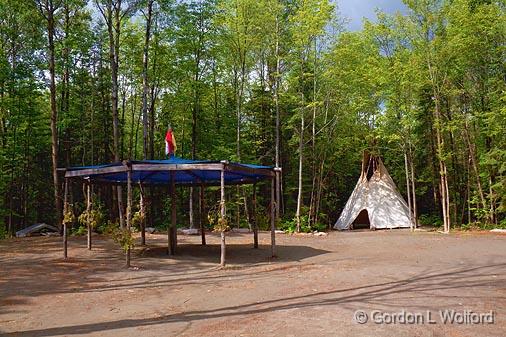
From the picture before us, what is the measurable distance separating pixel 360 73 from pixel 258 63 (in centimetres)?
648

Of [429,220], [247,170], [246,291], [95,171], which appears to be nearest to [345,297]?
[246,291]

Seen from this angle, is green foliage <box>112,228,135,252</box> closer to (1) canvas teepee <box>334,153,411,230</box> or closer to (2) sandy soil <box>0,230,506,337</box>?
(2) sandy soil <box>0,230,506,337</box>

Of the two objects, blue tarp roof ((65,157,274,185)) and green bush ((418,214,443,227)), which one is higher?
blue tarp roof ((65,157,274,185))

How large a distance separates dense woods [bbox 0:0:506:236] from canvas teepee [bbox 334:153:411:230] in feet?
3.34

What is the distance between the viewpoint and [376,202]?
25.3m

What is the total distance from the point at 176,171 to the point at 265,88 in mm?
17683

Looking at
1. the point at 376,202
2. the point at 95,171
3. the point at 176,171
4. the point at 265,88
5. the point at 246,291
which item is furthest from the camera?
the point at 265,88

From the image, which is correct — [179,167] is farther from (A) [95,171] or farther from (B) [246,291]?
(B) [246,291]

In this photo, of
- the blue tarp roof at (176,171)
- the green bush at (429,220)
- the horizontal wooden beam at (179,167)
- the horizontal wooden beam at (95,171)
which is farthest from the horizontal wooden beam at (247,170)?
the green bush at (429,220)

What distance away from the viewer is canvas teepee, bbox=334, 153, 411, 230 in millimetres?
24500

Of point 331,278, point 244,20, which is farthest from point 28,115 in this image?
point 331,278

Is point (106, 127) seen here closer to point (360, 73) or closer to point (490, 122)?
point (360, 73)

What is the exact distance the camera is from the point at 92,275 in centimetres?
961

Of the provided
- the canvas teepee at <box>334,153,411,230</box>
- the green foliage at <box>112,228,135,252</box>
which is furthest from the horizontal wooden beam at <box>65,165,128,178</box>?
the canvas teepee at <box>334,153,411,230</box>
